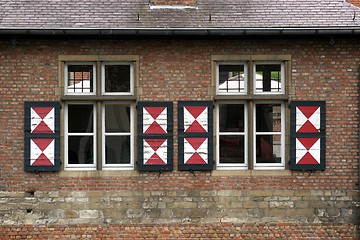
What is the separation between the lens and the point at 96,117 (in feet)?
37.6

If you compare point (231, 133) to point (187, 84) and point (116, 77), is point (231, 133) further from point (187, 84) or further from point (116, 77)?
point (116, 77)

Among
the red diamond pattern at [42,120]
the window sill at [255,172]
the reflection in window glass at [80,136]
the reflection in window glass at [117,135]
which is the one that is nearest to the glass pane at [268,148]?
the window sill at [255,172]

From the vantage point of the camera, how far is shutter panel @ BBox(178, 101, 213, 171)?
11328mm

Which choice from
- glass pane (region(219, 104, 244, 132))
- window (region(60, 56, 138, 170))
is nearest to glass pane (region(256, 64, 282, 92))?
glass pane (region(219, 104, 244, 132))

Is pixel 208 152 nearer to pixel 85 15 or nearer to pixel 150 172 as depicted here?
pixel 150 172

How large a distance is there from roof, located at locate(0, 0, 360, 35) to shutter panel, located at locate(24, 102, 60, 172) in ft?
5.13

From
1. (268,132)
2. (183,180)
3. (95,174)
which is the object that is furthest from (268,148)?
(95,174)

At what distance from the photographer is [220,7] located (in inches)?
480

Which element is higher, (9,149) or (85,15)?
(85,15)

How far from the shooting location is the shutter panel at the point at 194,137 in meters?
11.3

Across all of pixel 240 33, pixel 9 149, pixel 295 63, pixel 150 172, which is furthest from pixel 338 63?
pixel 9 149

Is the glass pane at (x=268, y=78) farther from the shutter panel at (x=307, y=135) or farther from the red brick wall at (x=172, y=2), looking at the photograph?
the red brick wall at (x=172, y=2)

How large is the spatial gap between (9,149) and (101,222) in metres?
2.36

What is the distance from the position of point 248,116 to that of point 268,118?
0.45 metres
